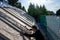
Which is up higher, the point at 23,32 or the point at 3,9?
the point at 3,9

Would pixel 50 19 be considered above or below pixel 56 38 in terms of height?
above

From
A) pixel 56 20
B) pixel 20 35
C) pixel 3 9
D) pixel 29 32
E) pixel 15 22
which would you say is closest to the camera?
pixel 56 20

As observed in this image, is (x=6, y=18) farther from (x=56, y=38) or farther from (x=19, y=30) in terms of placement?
(x=56, y=38)

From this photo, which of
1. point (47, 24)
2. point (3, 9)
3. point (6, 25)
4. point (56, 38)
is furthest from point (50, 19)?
point (3, 9)

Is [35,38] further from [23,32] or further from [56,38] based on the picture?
[56,38]

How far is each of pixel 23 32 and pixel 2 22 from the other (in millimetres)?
1812

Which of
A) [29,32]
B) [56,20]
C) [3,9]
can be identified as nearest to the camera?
[56,20]

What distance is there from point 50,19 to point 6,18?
13.3 feet

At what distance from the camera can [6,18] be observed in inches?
551

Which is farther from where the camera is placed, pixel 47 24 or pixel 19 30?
pixel 19 30

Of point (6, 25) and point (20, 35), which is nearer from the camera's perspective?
point (20, 35)

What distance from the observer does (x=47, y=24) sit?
11922 mm

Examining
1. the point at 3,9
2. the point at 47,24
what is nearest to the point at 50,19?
the point at 47,24

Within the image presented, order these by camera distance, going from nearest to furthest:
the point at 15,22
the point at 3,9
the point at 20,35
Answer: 1. the point at 20,35
2. the point at 15,22
3. the point at 3,9
